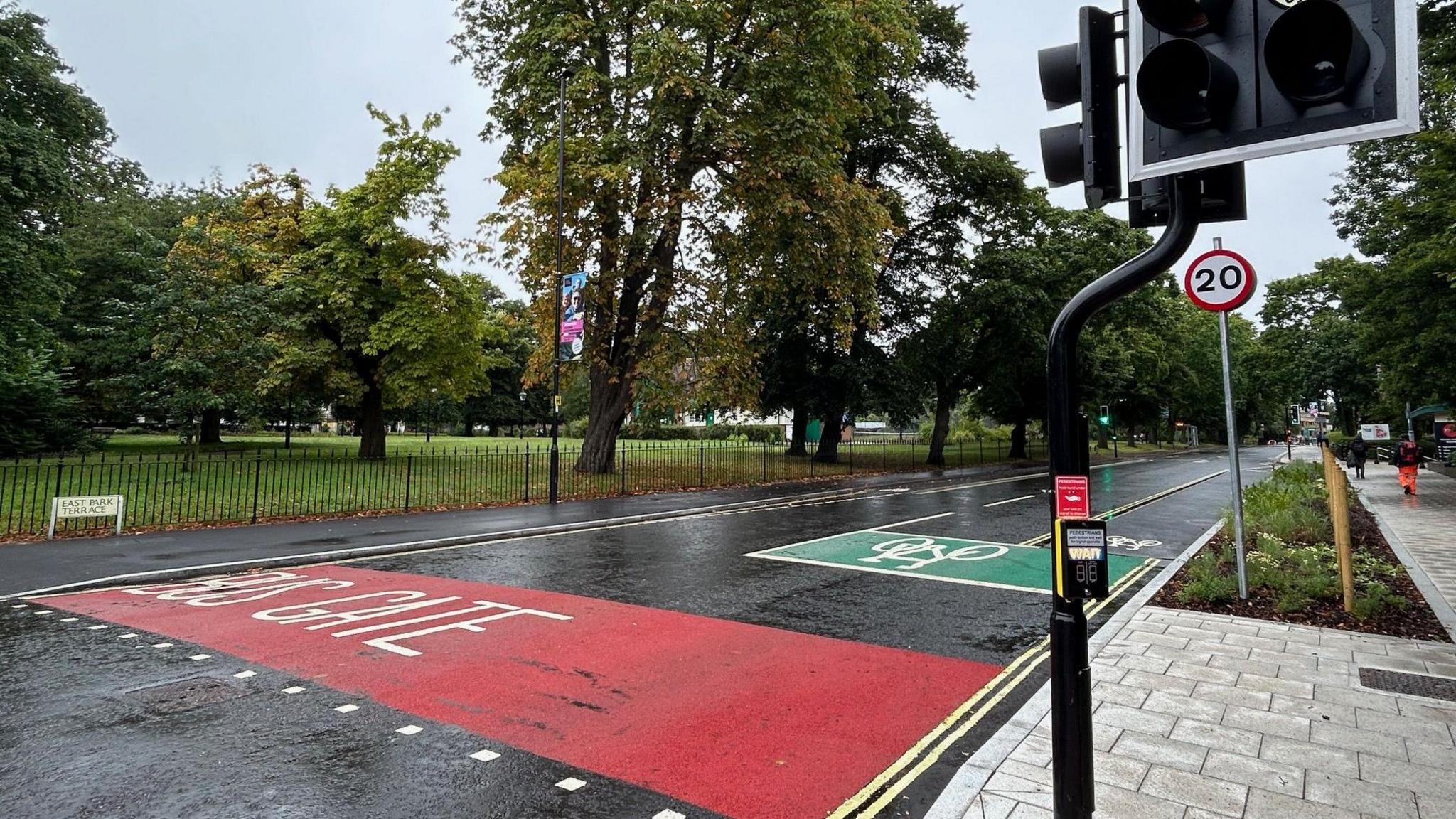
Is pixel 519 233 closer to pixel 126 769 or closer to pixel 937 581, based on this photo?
pixel 937 581

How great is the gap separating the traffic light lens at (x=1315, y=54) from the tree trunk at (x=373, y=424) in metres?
27.8

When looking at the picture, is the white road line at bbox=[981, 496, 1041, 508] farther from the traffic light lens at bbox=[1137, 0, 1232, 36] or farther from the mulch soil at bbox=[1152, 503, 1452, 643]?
the traffic light lens at bbox=[1137, 0, 1232, 36]

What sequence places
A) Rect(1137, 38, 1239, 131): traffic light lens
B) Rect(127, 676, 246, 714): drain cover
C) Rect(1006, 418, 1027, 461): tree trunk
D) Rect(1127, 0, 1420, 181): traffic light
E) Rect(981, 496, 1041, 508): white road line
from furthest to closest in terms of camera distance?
Rect(1006, 418, 1027, 461): tree trunk, Rect(981, 496, 1041, 508): white road line, Rect(127, 676, 246, 714): drain cover, Rect(1137, 38, 1239, 131): traffic light lens, Rect(1127, 0, 1420, 181): traffic light

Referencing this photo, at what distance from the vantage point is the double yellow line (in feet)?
11.4

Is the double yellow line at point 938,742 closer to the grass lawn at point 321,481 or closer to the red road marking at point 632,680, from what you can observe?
the red road marking at point 632,680

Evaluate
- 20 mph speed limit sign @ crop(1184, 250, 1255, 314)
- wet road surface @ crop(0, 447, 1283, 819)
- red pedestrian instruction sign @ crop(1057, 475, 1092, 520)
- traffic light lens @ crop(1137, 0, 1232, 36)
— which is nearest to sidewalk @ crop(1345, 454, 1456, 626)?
wet road surface @ crop(0, 447, 1283, 819)

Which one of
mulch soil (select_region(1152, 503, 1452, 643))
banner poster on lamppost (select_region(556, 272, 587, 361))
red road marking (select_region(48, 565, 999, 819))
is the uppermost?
banner poster on lamppost (select_region(556, 272, 587, 361))

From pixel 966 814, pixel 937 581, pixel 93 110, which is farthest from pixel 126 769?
pixel 93 110

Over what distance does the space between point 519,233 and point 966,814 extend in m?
19.0

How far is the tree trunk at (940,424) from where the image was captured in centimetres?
3503

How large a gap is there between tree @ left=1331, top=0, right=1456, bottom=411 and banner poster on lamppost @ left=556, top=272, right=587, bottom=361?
15085 mm

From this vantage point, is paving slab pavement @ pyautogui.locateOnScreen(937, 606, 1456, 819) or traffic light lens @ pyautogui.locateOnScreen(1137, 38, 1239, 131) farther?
paving slab pavement @ pyautogui.locateOnScreen(937, 606, 1456, 819)

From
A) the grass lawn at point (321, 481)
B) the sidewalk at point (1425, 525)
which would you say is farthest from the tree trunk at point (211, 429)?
the sidewalk at point (1425, 525)

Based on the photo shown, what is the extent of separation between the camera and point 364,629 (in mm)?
6500
